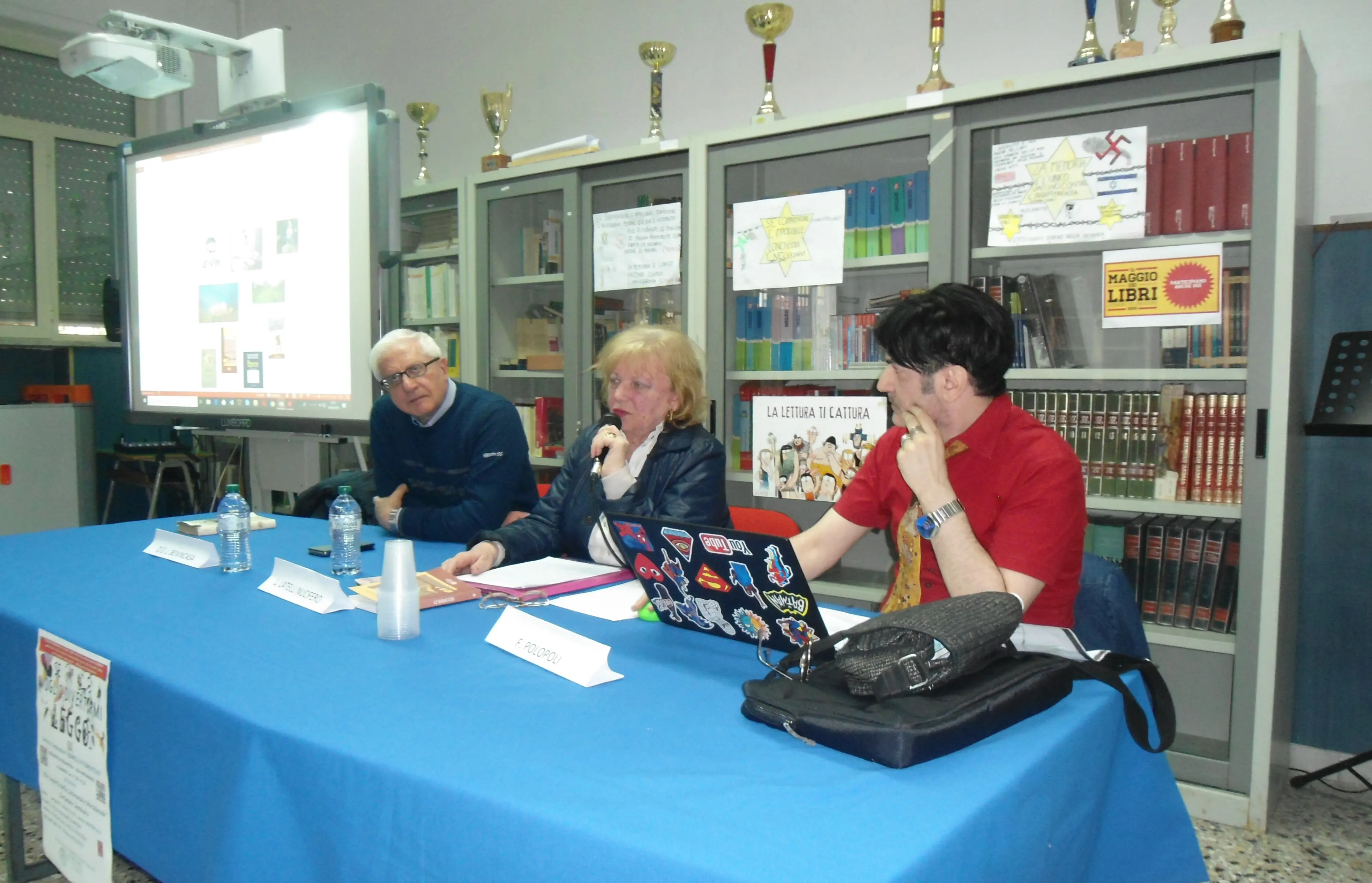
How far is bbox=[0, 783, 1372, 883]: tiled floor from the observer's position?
194 cm

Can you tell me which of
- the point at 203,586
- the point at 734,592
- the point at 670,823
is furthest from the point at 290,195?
the point at 670,823

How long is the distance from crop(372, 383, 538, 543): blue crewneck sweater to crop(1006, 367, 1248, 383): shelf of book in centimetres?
136

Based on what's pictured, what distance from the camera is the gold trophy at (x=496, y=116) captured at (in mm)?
3543

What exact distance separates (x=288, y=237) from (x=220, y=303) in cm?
32

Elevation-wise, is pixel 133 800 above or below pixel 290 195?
below

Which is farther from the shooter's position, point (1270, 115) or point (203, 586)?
point (1270, 115)

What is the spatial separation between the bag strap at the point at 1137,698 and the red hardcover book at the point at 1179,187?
1.62 metres

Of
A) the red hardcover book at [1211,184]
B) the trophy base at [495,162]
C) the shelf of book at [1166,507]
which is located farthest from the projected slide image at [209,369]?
the red hardcover book at [1211,184]

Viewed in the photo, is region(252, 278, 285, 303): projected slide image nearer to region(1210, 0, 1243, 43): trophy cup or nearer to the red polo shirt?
the red polo shirt

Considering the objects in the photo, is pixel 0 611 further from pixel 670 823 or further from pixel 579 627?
pixel 670 823

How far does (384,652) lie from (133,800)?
1.11ft

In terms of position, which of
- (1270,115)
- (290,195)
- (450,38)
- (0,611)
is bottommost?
(0,611)

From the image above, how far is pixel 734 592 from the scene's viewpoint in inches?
44.6

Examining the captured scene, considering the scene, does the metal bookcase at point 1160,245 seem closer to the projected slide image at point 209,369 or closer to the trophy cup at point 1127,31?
the trophy cup at point 1127,31
